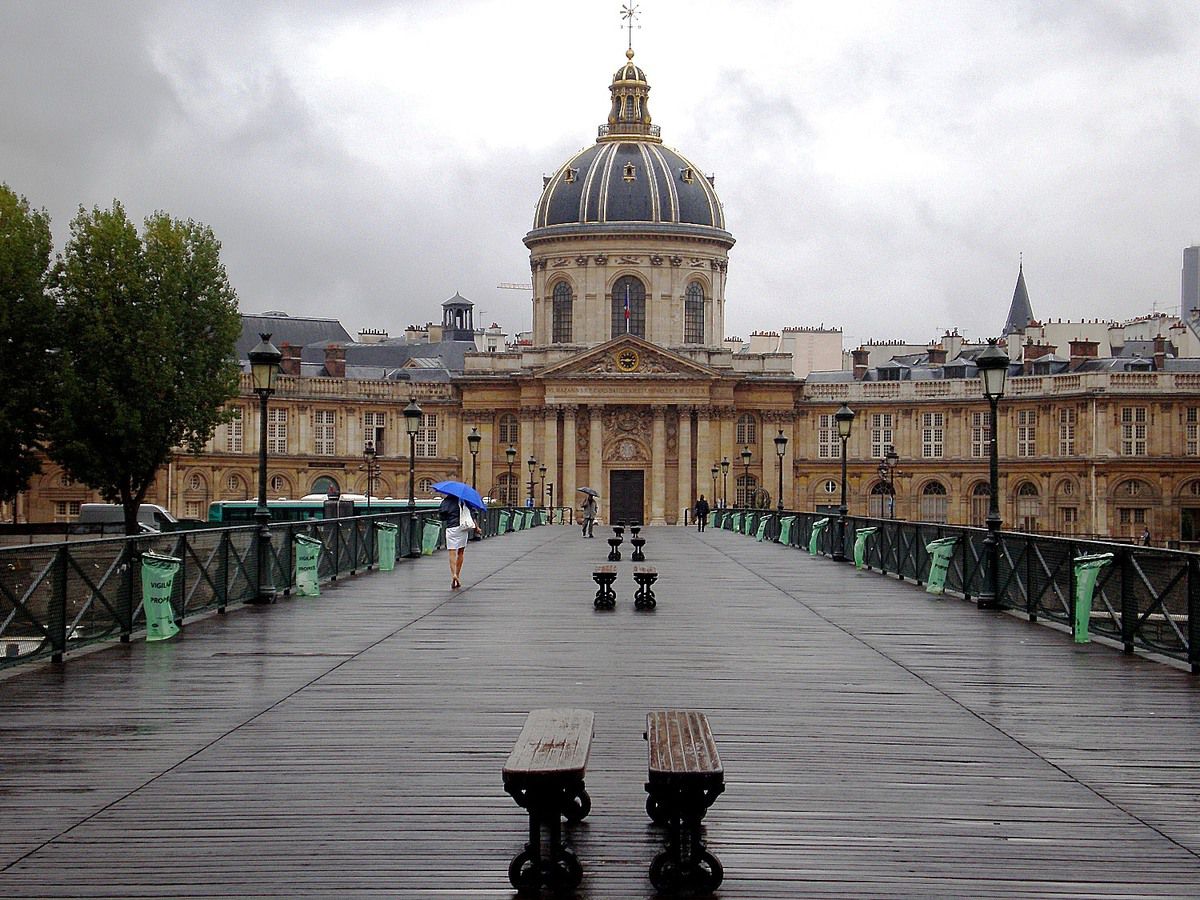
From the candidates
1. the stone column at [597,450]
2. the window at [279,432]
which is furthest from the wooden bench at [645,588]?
the window at [279,432]

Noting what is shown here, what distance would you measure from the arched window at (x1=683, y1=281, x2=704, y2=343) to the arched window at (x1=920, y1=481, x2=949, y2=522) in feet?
57.4

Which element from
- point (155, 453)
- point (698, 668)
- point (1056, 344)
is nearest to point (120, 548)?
point (698, 668)

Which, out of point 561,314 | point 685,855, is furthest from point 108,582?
point 561,314

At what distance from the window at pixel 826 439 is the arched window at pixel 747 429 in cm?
478

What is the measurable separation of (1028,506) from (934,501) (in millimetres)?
6229

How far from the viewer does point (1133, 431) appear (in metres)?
93.4

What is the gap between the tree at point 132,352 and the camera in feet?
187

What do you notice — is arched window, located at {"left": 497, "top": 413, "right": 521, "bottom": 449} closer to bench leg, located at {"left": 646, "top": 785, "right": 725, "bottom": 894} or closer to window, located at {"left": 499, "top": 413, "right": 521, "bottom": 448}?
window, located at {"left": 499, "top": 413, "right": 521, "bottom": 448}

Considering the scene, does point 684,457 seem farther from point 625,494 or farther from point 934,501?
point 934,501

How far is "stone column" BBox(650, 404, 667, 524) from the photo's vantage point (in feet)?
322

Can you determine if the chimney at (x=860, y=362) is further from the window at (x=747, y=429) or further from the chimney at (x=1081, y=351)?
the chimney at (x=1081, y=351)

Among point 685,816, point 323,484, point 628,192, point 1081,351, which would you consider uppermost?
point 628,192

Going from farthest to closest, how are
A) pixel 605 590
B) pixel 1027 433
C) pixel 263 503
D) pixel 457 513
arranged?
pixel 1027 433
pixel 457 513
pixel 263 503
pixel 605 590

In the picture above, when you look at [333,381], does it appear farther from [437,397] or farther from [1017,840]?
[1017,840]
